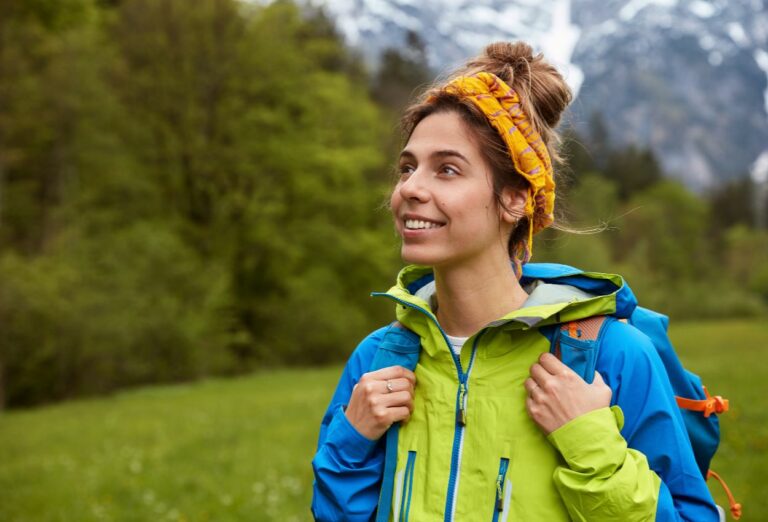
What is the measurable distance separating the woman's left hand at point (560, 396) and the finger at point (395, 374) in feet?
1.19

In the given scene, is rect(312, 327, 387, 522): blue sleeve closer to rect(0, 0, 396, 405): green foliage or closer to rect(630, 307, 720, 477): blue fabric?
rect(630, 307, 720, 477): blue fabric

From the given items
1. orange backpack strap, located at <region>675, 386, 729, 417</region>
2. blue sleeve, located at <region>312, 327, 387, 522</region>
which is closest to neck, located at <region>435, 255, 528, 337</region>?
blue sleeve, located at <region>312, 327, 387, 522</region>

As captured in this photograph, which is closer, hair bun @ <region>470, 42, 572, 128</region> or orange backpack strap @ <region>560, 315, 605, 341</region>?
orange backpack strap @ <region>560, 315, 605, 341</region>

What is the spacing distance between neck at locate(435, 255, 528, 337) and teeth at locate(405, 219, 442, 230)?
0.17 m

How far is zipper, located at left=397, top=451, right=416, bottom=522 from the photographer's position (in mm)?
2141

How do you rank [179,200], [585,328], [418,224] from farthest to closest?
[179,200], [418,224], [585,328]

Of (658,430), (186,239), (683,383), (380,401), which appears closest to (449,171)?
(380,401)

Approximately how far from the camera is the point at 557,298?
7.07 ft

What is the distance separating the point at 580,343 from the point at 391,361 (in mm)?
572

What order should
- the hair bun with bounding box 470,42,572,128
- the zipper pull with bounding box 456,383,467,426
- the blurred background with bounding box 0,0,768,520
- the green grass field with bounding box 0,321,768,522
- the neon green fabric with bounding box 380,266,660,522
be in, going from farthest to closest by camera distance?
the blurred background with bounding box 0,0,768,520 → the green grass field with bounding box 0,321,768,522 → the hair bun with bounding box 470,42,572,128 → the zipper pull with bounding box 456,383,467,426 → the neon green fabric with bounding box 380,266,660,522

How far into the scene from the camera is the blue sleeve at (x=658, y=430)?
199 centimetres

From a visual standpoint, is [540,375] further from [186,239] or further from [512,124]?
[186,239]

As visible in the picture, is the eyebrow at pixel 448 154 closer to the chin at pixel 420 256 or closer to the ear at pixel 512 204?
the ear at pixel 512 204

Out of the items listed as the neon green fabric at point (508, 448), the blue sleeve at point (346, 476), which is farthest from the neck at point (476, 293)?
the blue sleeve at point (346, 476)
